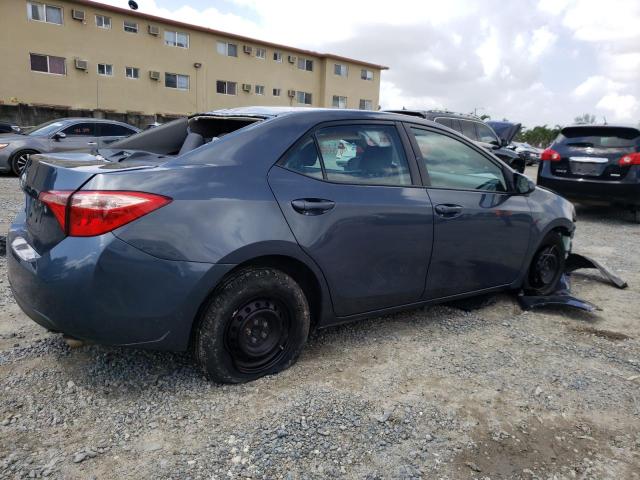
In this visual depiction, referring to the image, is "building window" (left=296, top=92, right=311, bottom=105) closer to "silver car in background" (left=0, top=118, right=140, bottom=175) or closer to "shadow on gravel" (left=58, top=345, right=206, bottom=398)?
"silver car in background" (left=0, top=118, right=140, bottom=175)

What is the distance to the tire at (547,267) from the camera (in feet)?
14.4

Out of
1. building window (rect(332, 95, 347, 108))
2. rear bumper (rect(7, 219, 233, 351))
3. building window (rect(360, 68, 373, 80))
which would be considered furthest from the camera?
building window (rect(360, 68, 373, 80))

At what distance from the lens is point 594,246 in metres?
6.81

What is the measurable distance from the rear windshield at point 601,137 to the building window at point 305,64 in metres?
30.7

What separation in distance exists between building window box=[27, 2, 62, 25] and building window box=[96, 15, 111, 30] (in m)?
1.96

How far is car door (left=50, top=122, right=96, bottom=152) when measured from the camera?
10664 mm

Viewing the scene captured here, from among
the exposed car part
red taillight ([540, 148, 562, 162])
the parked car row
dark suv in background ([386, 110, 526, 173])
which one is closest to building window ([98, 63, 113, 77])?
dark suv in background ([386, 110, 526, 173])

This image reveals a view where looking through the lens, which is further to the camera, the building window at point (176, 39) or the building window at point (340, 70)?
the building window at point (340, 70)

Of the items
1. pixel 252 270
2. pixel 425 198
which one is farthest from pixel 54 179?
pixel 425 198

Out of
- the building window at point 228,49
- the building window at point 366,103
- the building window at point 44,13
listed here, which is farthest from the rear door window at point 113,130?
the building window at point 366,103

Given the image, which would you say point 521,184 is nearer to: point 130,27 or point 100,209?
point 100,209

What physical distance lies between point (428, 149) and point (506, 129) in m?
11.2

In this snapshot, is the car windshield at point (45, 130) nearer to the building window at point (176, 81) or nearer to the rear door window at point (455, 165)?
the rear door window at point (455, 165)

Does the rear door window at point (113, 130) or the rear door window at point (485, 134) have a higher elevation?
the rear door window at point (485, 134)
